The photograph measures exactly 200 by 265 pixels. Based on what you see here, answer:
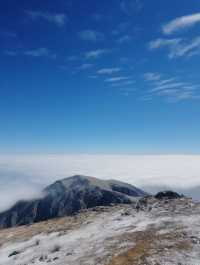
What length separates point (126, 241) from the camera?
157 ft

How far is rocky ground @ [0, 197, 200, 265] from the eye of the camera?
3900 centimetres

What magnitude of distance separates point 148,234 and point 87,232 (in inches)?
635

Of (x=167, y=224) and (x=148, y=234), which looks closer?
(x=148, y=234)

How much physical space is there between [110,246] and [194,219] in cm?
1640

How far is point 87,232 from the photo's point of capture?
202 ft

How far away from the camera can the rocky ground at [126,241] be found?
39000 millimetres

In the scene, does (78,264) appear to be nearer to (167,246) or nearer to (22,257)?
(167,246)

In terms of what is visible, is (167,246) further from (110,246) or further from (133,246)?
(110,246)

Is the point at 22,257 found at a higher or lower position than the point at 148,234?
lower

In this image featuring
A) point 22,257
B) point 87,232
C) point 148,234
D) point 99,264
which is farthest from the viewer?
point 87,232

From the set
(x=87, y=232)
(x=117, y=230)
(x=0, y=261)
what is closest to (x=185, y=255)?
(x=117, y=230)

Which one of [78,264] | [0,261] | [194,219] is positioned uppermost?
[194,219]

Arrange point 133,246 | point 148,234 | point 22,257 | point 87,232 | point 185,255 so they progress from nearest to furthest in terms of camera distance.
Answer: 1. point 185,255
2. point 133,246
3. point 148,234
4. point 22,257
5. point 87,232

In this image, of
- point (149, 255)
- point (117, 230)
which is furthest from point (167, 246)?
point (117, 230)
